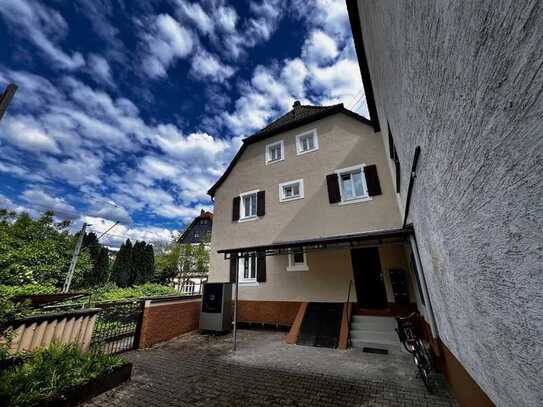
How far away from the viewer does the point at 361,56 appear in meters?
7.04

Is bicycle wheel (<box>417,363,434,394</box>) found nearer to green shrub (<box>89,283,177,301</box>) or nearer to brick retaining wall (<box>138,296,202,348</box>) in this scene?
brick retaining wall (<box>138,296,202,348</box>)

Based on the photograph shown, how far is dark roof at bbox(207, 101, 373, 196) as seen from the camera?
9766 mm

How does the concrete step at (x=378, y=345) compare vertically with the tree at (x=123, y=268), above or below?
below

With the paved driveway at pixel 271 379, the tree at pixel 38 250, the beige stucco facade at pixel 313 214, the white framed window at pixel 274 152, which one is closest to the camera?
the paved driveway at pixel 271 379

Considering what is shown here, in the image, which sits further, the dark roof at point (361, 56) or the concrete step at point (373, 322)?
the concrete step at point (373, 322)

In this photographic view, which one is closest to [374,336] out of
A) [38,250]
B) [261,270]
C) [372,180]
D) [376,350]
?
[376,350]

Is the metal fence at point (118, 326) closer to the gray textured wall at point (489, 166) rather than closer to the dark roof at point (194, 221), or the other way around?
the gray textured wall at point (489, 166)

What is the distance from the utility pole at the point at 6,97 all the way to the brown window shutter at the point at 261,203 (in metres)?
7.81

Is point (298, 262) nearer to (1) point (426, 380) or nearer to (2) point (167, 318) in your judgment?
(2) point (167, 318)

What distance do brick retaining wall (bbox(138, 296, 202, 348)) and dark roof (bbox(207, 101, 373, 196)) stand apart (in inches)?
232

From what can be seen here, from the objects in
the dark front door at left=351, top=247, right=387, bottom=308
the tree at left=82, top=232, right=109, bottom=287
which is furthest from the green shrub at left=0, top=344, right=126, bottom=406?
the tree at left=82, top=232, right=109, bottom=287

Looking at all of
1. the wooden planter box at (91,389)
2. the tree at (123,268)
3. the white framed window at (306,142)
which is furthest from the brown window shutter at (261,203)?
the tree at (123,268)

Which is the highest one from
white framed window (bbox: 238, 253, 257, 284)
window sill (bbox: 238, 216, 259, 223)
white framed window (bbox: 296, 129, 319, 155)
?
white framed window (bbox: 296, 129, 319, 155)

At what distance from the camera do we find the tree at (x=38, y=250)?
1181cm
